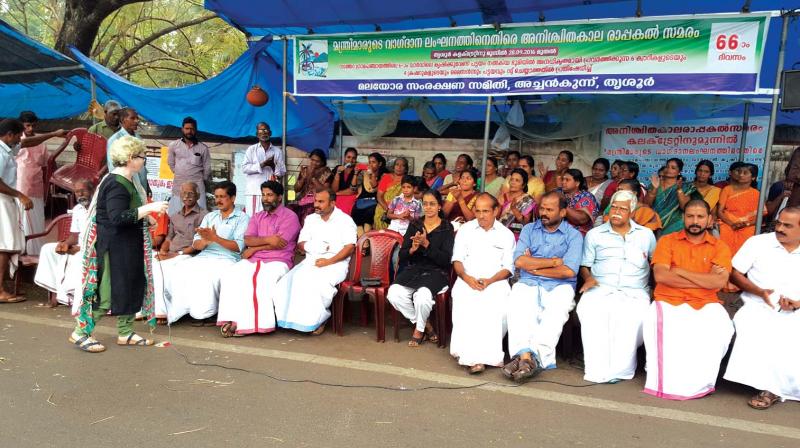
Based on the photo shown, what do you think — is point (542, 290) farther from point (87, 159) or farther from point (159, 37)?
point (159, 37)

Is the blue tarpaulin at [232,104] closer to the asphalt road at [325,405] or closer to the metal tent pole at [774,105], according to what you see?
the asphalt road at [325,405]

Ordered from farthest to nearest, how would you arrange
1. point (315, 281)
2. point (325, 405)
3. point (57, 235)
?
point (57, 235)
point (315, 281)
point (325, 405)

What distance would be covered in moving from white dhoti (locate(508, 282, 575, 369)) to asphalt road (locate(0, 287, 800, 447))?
0.20m

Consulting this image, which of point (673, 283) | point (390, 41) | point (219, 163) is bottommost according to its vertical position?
point (673, 283)

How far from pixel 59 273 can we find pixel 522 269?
175 inches

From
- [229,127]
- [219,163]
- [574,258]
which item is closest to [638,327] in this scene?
[574,258]

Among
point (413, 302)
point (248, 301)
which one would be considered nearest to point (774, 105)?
point (413, 302)

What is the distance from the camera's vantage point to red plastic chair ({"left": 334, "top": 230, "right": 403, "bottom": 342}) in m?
5.12

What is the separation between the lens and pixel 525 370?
4.17 meters

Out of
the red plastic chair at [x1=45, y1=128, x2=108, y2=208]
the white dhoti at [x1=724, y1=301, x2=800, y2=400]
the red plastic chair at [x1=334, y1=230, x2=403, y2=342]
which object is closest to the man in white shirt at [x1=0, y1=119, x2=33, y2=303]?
the red plastic chair at [x1=45, y1=128, x2=108, y2=208]

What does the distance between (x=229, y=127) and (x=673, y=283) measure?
662 centimetres

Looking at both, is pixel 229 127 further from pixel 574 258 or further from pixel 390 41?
pixel 574 258

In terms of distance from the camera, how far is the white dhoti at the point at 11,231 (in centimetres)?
621

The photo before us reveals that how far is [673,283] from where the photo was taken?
4.23 metres
